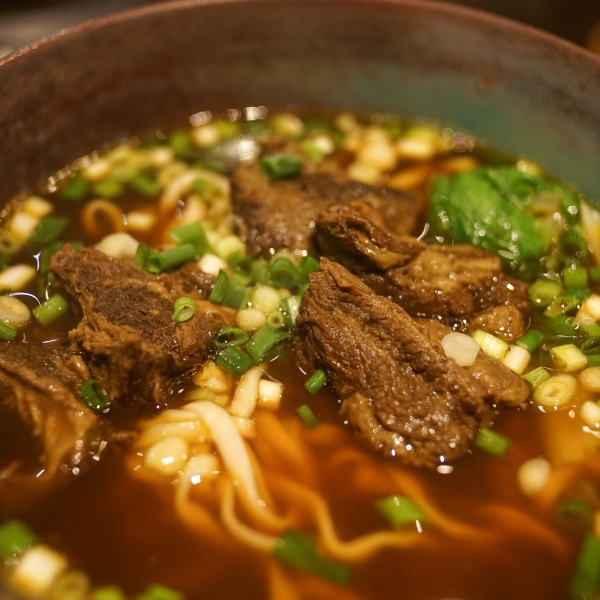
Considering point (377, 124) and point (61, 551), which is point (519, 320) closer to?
point (377, 124)

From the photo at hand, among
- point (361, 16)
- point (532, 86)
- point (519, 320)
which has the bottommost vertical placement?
point (519, 320)

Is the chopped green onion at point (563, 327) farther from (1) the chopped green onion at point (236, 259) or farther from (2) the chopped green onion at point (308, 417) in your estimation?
(1) the chopped green onion at point (236, 259)

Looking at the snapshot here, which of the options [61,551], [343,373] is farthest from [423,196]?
[61,551]

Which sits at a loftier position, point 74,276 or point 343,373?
point 74,276

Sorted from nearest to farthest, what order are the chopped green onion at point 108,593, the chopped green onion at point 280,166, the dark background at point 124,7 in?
1. the chopped green onion at point 108,593
2. the chopped green onion at point 280,166
3. the dark background at point 124,7

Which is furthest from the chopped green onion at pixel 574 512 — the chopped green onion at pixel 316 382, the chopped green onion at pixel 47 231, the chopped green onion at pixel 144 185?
the chopped green onion at pixel 47 231

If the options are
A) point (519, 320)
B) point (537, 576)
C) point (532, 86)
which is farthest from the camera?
point (532, 86)
